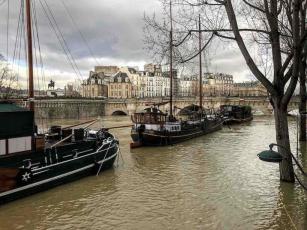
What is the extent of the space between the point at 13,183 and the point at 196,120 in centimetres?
3195

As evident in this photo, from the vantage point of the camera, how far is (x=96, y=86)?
5906 inches

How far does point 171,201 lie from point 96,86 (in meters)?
137

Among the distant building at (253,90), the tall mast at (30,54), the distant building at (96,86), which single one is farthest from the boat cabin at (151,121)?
the distant building at (96,86)

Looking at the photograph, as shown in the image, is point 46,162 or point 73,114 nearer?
point 46,162

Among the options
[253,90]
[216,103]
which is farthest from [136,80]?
[216,103]

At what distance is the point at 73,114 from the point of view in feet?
297

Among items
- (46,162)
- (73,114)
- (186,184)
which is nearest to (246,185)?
(186,184)

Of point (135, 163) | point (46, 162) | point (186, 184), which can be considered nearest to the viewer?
point (46, 162)

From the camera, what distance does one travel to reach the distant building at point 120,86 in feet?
481

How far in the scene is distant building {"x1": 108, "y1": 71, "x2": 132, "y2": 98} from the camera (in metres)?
147

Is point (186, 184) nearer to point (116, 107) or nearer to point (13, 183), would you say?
point (13, 183)

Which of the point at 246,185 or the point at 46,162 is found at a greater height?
the point at 46,162

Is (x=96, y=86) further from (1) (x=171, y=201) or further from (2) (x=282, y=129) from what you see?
(2) (x=282, y=129)

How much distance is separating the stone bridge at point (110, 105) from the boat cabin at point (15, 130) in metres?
61.8
